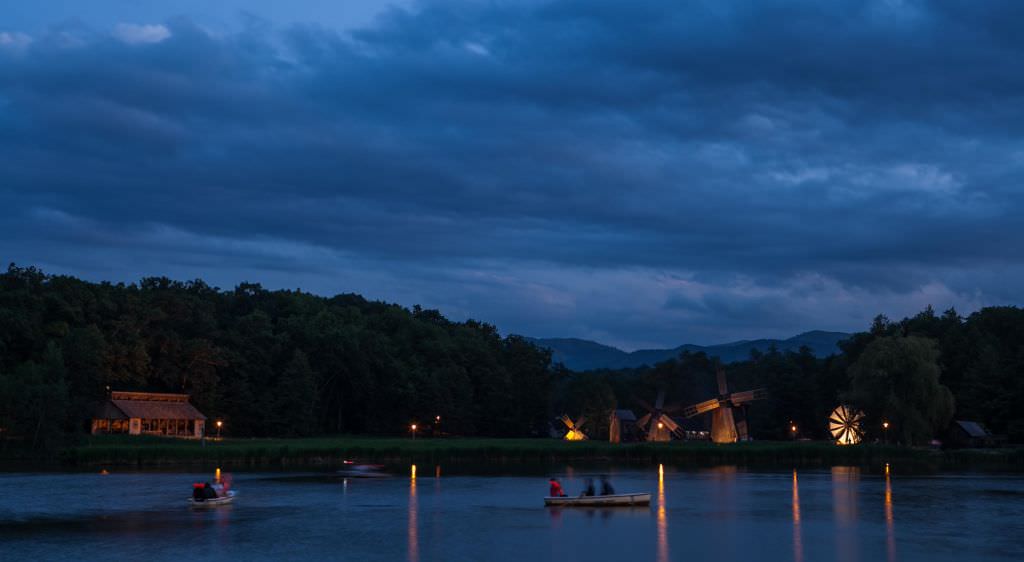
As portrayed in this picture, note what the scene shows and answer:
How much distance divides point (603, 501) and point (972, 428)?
69.4m

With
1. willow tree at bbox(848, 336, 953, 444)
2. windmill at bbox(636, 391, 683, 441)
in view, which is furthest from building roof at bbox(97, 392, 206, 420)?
willow tree at bbox(848, 336, 953, 444)

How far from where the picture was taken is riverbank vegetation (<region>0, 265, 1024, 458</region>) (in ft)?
317

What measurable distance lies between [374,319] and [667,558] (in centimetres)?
11254

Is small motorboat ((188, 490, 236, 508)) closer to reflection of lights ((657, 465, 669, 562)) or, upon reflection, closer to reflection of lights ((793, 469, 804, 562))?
reflection of lights ((657, 465, 669, 562))

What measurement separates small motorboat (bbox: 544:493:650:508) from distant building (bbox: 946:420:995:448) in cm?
6720

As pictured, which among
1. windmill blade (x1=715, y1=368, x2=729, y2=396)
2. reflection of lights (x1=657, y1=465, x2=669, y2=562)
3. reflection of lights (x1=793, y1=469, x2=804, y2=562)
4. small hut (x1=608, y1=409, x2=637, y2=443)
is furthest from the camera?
small hut (x1=608, y1=409, x2=637, y2=443)

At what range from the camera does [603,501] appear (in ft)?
172

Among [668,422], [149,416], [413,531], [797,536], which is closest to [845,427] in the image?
[668,422]

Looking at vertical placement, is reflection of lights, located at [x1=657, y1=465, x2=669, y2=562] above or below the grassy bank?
below

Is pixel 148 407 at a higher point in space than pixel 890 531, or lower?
higher

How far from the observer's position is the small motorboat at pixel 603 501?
2053 inches

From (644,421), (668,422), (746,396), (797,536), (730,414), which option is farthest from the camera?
(644,421)

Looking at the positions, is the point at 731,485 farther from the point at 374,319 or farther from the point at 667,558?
the point at 374,319

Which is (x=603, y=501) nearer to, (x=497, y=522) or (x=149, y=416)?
(x=497, y=522)
